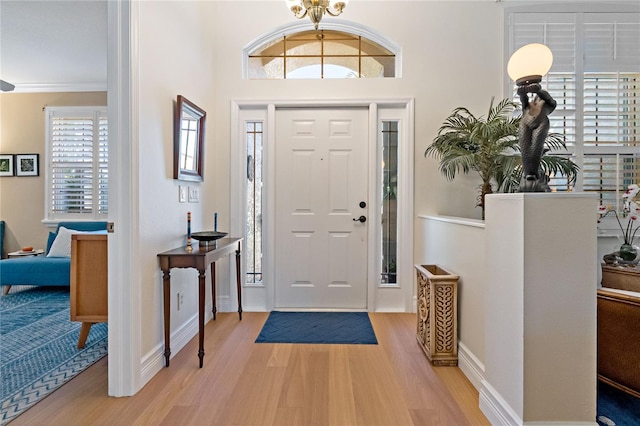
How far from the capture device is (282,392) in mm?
1947

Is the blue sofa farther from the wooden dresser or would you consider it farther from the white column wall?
the wooden dresser

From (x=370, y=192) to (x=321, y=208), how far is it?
0.53m

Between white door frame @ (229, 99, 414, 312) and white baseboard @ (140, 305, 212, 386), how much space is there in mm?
740

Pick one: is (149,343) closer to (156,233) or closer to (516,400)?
(156,233)

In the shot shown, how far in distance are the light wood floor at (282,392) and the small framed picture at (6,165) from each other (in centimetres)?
441

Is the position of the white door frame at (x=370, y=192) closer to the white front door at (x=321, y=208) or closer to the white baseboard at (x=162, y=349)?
the white front door at (x=321, y=208)

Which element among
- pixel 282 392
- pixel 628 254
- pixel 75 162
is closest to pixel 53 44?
pixel 75 162

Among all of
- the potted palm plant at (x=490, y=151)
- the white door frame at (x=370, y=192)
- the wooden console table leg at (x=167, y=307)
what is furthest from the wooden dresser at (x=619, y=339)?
the wooden console table leg at (x=167, y=307)

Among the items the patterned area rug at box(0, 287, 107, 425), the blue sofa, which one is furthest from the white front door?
the blue sofa

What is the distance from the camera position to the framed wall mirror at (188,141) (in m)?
2.50

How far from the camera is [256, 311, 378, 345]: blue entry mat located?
8.86 feet

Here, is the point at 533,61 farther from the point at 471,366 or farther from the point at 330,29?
the point at 330,29

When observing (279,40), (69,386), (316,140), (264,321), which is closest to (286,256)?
(264,321)

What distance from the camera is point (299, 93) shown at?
338cm
